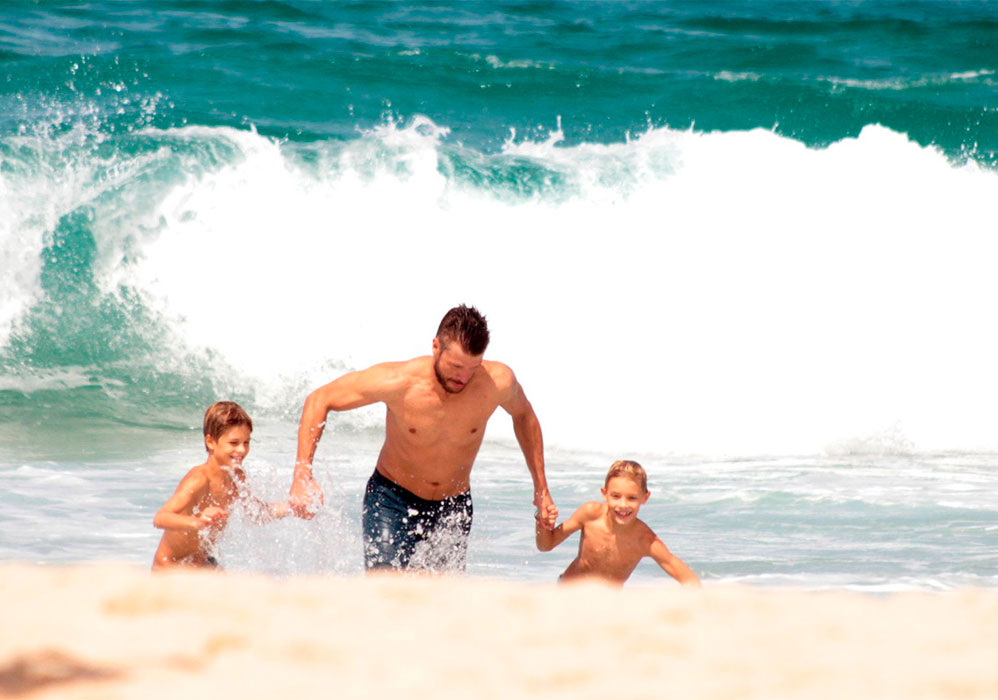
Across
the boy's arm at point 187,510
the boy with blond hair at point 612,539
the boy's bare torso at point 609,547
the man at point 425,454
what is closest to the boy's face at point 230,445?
the boy's arm at point 187,510

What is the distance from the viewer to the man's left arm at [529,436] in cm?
530

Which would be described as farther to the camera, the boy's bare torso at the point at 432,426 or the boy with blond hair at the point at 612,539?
the boy with blond hair at the point at 612,539

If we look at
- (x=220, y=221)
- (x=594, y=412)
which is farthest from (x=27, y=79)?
(x=594, y=412)

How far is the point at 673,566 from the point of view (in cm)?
541

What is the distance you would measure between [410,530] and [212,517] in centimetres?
87

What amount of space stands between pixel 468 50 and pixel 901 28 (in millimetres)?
6168

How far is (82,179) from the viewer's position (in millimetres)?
12742

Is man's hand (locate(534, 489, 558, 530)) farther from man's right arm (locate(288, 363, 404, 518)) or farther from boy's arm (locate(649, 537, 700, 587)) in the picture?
man's right arm (locate(288, 363, 404, 518))

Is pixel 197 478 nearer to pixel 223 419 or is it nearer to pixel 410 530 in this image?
pixel 223 419

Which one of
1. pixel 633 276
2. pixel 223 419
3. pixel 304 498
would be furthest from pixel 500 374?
pixel 633 276

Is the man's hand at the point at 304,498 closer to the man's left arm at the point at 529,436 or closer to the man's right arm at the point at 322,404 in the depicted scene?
the man's right arm at the point at 322,404

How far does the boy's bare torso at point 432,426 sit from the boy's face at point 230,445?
2.21 ft

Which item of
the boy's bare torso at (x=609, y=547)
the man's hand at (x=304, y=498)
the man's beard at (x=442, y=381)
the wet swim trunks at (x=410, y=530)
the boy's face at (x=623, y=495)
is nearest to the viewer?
the man's hand at (x=304, y=498)

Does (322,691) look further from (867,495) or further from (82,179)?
(82,179)
